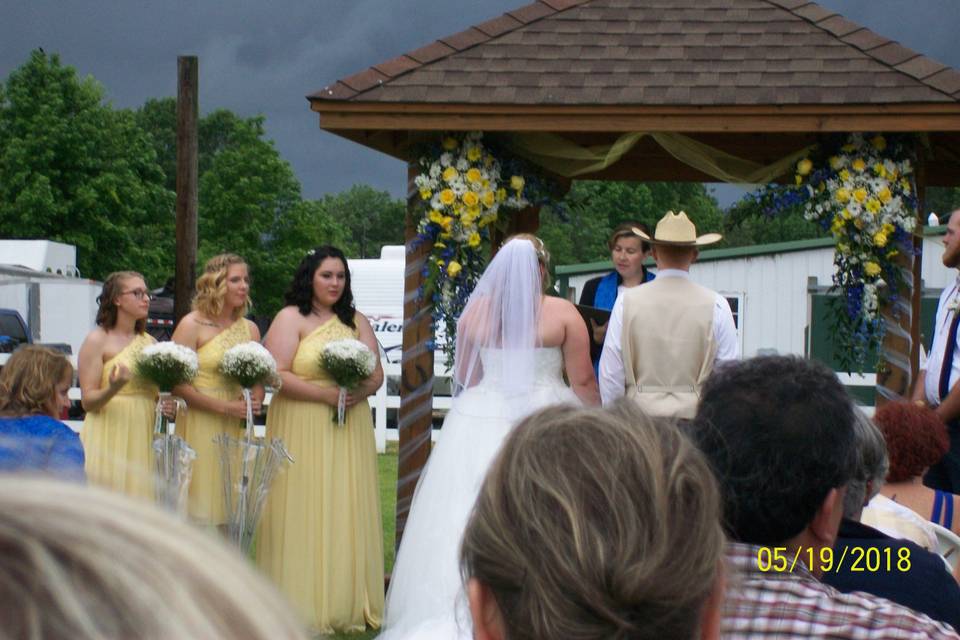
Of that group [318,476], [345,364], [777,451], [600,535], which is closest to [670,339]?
[345,364]

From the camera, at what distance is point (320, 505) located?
24.7ft

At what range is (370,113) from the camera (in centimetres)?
800

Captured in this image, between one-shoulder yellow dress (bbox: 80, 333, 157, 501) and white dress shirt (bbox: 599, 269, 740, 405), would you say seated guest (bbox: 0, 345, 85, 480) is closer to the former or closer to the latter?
one-shoulder yellow dress (bbox: 80, 333, 157, 501)

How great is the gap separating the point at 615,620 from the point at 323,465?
600 cm

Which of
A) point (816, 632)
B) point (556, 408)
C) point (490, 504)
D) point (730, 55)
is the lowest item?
point (816, 632)

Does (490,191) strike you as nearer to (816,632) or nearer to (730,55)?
(730,55)

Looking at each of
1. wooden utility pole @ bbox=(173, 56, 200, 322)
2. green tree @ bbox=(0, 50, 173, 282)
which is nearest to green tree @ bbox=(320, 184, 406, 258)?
green tree @ bbox=(0, 50, 173, 282)

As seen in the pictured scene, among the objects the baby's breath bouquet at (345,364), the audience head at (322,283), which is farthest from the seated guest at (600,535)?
the audience head at (322,283)

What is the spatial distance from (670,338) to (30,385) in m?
3.40

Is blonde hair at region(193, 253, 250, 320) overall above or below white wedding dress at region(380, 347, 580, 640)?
above

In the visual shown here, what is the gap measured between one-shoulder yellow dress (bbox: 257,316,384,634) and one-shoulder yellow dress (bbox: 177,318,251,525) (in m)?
0.30

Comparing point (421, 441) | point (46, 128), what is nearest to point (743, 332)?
point (421, 441)

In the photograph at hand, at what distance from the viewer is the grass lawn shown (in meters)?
7.52
